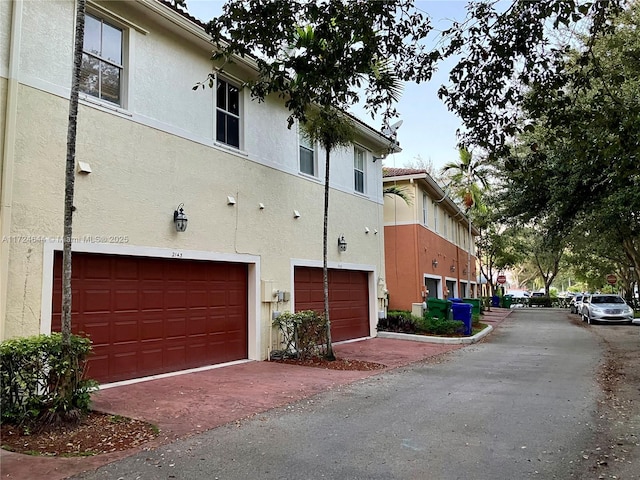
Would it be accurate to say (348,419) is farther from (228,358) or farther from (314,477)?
(228,358)

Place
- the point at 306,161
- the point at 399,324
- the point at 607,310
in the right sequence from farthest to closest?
the point at 607,310 → the point at 399,324 → the point at 306,161

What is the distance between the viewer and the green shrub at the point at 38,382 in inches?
220

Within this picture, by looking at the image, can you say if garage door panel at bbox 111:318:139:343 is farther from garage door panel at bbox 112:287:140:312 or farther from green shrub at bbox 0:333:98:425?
green shrub at bbox 0:333:98:425

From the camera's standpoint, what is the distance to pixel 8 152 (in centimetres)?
651

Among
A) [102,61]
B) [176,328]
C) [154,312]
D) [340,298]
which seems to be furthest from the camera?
[340,298]

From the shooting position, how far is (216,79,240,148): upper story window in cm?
1045

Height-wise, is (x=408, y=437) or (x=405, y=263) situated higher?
(x=405, y=263)

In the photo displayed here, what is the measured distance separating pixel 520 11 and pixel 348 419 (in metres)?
5.73

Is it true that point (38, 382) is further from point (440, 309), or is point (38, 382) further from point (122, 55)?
point (440, 309)

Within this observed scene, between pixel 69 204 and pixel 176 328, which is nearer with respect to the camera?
pixel 69 204

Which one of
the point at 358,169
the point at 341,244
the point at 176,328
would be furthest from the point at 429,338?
the point at 176,328

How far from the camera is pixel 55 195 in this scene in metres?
7.10

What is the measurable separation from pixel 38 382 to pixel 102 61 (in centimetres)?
512

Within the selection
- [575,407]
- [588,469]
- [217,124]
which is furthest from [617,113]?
[217,124]
